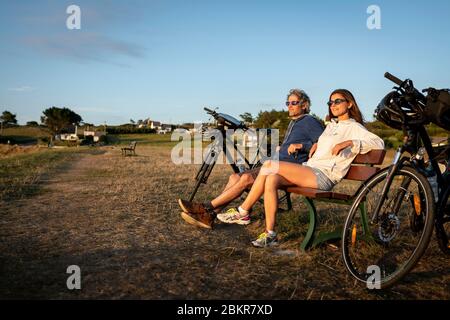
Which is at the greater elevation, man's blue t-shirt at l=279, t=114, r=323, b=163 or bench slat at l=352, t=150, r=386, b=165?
man's blue t-shirt at l=279, t=114, r=323, b=163

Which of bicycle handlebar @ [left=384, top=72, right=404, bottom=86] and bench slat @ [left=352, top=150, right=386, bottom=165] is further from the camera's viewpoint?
bench slat @ [left=352, top=150, right=386, bottom=165]

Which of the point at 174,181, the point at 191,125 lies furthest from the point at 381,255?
the point at 174,181

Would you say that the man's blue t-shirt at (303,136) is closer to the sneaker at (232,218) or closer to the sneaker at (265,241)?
the sneaker at (232,218)

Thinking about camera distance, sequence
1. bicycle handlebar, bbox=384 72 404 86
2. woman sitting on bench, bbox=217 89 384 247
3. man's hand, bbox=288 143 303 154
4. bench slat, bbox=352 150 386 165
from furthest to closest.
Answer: man's hand, bbox=288 143 303 154 < woman sitting on bench, bbox=217 89 384 247 < bench slat, bbox=352 150 386 165 < bicycle handlebar, bbox=384 72 404 86

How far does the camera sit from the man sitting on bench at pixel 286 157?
15.6 feet

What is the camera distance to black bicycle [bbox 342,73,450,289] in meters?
2.88

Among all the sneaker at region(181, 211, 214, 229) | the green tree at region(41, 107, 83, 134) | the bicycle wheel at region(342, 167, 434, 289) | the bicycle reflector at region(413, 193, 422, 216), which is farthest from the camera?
the green tree at region(41, 107, 83, 134)

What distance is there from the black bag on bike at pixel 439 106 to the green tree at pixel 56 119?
10386 cm

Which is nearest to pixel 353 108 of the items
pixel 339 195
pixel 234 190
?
pixel 339 195

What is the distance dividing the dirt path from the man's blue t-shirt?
41.9 inches

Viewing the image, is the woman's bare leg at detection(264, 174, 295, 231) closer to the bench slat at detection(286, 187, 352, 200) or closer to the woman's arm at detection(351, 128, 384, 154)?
the bench slat at detection(286, 187, 352, 200)

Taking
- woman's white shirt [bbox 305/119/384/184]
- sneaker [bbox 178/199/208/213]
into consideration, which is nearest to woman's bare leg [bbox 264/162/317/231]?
woman's white shirt [bbox 305/119/384/184]
